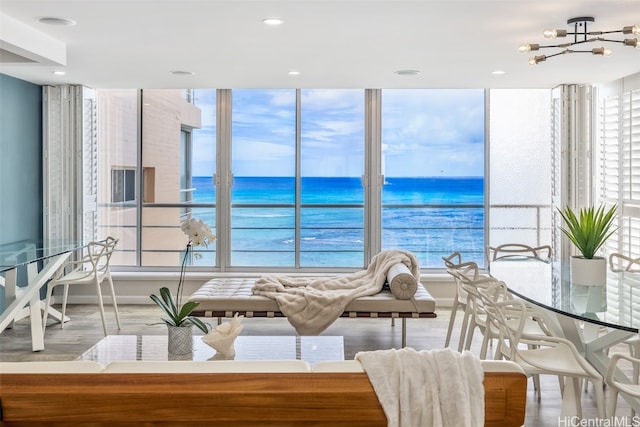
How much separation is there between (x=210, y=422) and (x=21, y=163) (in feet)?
17.4

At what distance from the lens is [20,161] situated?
246 inches

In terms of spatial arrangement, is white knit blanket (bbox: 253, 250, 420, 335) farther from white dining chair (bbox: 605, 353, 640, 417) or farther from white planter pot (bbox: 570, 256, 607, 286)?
white dining chair (bbox: 605, 353, 640, 417)

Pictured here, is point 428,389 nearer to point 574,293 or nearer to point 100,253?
point 574,293

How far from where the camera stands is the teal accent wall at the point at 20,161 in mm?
5930

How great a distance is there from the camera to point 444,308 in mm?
6637

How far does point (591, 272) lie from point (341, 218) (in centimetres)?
366

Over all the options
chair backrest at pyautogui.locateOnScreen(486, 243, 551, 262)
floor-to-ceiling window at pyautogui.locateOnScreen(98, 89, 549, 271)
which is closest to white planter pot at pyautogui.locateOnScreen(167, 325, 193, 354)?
chair backrest at pyautogui.locateOnScreen(486, 243, 551, 262)

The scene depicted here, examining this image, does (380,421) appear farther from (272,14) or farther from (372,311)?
(372,311)

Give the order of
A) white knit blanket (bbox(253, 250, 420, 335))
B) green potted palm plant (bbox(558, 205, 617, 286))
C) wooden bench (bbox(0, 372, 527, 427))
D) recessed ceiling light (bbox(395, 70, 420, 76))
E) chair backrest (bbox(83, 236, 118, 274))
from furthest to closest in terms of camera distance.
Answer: recessed ceiling light (bbox(395, 70, 420, 76)), chair backrest (bbox(83, 236, 118, 274)), white knit blanket (bbox(253, 250, 420, 335)), green potted palm plant (bbox(558, 205, 617, 286)), wooden bench (bbox(0, 372, 527, 427))

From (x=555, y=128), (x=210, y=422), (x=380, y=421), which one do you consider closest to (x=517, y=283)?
(x=380, y=421)

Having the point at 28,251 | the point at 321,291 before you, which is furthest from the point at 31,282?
the point at 321,291

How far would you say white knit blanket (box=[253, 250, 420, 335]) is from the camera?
4.74 meters

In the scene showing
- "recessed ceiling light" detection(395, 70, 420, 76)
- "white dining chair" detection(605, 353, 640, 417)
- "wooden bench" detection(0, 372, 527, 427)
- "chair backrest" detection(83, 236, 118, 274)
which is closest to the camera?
"wooden bench" detection(0, 372, 527, 427)

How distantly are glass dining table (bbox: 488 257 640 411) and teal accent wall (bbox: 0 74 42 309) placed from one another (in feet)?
14.6
